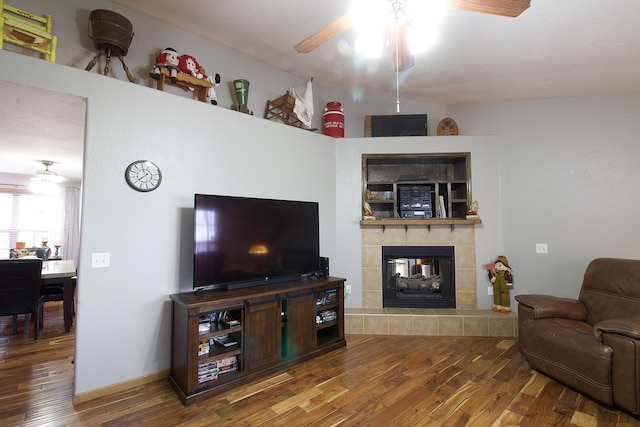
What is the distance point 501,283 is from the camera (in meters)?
3.58

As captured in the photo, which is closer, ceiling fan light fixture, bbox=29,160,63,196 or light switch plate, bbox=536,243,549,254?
light switch plate, bbox=536,243,549,254

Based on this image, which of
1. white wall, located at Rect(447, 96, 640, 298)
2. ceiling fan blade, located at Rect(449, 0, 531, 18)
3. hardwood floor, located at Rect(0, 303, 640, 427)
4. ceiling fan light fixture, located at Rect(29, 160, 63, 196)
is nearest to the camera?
ceiling fan blade, located at Rect(449, 0, 531, 18)

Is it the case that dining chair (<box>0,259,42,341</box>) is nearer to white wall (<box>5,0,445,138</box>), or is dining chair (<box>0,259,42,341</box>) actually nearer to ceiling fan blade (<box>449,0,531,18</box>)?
white wall (<box>5,0,445,138</box>)

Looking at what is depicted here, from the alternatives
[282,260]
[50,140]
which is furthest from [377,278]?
[50,140]

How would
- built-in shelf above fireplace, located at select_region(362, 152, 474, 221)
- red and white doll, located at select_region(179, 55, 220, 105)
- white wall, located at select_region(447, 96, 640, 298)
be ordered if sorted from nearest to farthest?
red and white doll, located at select_region(179, 55, 220, 105) < white wall, located at select_region(447, 96, 640, 298) < built-in shelf above fireplace, located at select_region(362, 152, 474, 221)

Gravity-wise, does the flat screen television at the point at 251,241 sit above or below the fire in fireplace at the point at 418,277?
above

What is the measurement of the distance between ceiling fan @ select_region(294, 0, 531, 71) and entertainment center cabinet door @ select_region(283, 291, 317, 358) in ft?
6.87

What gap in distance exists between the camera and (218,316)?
2.53 m

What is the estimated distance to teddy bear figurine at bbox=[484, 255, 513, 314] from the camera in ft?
11.7

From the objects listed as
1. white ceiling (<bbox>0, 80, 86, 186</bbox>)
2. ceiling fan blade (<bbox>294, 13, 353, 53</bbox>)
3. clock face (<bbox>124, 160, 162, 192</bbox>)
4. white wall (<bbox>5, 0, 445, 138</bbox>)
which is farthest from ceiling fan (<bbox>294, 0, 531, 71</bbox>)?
white ceiling (<bbox>0, 80, 86, 186</bbox>)

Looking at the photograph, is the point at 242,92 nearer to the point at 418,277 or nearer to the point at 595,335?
the point at 418,277

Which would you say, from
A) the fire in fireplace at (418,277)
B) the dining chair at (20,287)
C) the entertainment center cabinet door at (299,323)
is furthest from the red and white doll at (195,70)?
the dining chair at (20,287)

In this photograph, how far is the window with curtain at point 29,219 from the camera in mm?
6188

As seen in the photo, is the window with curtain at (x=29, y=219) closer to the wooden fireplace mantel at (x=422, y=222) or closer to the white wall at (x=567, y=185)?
the wooden fireplace mantel at (x=422, y=222)
